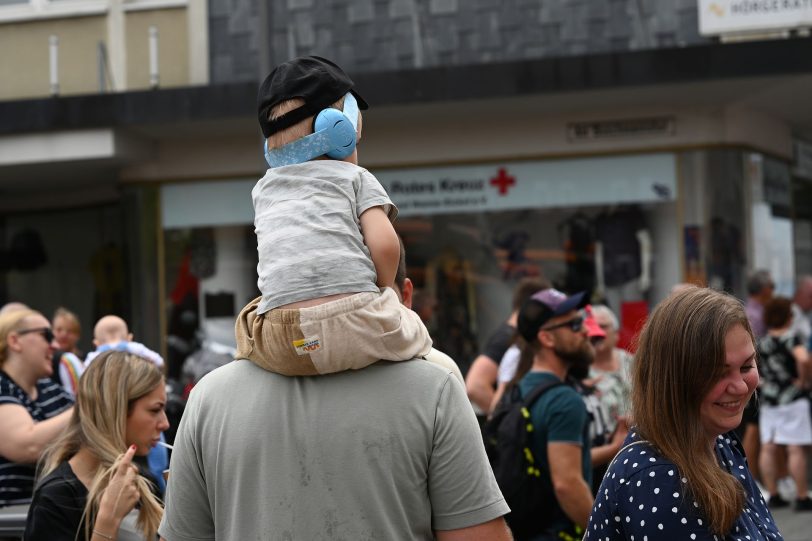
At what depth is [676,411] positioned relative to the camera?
277cm

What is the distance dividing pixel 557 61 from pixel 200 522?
1058cm

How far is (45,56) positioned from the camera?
15.3 m

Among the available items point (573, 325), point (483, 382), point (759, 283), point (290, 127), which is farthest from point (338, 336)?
point (759, 283)

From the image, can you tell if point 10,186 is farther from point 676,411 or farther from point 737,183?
point 676,411

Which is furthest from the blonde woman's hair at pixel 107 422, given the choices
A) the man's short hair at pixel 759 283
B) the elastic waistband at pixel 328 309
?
the man's short hair at pixel 759 283

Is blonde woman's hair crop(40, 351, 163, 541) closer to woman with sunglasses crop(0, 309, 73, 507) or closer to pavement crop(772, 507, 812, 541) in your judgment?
woman with sunglasses crop(0, 309, 73, 507)

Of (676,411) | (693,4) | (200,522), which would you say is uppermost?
(693,4)

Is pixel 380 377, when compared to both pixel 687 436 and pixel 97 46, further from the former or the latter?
pixel 97 46

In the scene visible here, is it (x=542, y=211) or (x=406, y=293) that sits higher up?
(x=542, y=211)

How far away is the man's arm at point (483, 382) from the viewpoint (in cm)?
796

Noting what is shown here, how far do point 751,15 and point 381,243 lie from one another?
36.4 ft

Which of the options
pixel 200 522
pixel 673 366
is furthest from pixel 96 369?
pixel 673 366

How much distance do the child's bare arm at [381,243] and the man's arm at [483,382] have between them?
5308 millimetres

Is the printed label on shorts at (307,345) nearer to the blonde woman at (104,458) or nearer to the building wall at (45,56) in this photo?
the blonde woman at (104,458)
